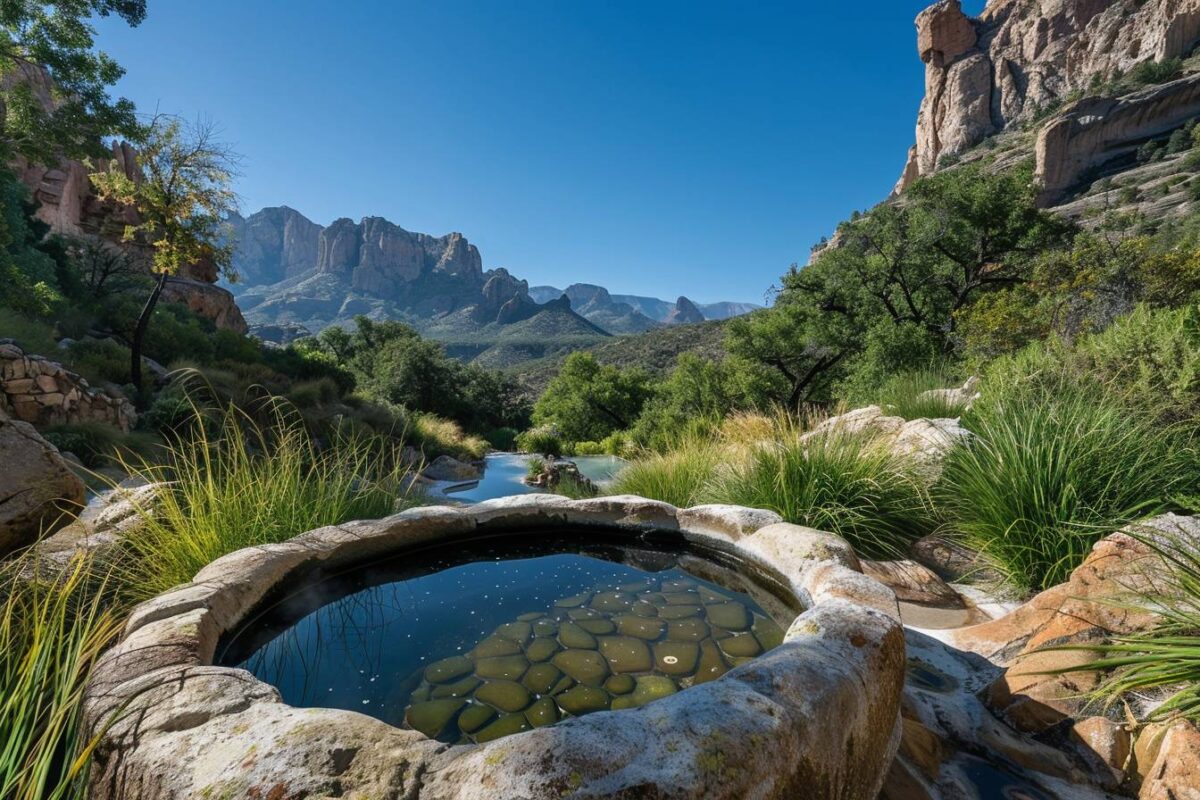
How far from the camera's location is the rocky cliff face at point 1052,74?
38.5 meters

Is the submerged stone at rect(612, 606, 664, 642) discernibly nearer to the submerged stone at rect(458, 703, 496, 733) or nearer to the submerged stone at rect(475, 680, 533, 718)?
the submerged stone at rect(475, 680, 533, 718)

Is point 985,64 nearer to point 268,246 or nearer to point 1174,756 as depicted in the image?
point 1174,756

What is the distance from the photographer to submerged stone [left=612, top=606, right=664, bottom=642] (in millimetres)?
2005

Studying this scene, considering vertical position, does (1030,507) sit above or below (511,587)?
above

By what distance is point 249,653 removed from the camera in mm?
1818

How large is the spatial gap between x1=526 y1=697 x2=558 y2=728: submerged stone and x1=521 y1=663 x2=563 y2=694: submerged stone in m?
0.05

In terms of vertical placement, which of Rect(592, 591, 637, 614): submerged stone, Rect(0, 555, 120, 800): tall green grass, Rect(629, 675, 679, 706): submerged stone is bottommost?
Rect(629, 675, 679, 706): submerged stone

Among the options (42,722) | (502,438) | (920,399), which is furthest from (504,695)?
(502,438)

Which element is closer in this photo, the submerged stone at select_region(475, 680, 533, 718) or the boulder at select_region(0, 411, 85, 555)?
the submerged stone at select_region(475, 680, 533, 718)

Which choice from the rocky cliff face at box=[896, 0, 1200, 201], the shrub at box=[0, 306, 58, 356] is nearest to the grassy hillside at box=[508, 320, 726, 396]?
the rocky cliff face at box=[896, 0, 1200, 201]

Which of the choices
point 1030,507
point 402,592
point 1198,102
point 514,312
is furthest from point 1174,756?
point 514,312

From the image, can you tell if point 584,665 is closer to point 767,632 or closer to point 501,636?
point 501,636

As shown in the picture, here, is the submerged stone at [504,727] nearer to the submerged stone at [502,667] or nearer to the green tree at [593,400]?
the submerged stone at [502,667]

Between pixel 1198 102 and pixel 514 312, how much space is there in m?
95.1
